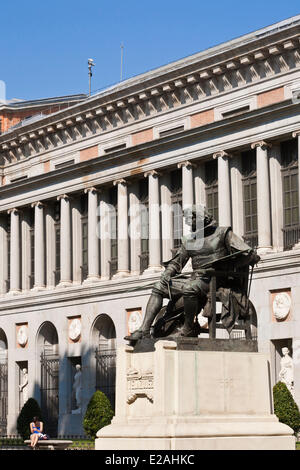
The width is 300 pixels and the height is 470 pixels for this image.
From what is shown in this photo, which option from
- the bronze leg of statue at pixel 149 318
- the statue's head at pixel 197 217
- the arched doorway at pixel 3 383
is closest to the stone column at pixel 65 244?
the arched doorway at pixel 3 383

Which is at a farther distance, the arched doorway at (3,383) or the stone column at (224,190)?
the arched doorway at (3,383)

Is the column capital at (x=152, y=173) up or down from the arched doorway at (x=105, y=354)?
up

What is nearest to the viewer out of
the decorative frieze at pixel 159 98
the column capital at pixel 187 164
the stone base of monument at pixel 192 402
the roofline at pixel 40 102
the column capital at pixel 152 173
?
the stone base of monument at pixel 192 402

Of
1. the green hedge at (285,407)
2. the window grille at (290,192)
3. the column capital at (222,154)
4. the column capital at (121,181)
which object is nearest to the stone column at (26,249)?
the column capital at (121,181)

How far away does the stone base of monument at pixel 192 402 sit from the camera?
19.4 metres

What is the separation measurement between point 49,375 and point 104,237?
8.57 meters

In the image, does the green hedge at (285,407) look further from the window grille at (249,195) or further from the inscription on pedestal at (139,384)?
the inscription on pedestal at (139,384)

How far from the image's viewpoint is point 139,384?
20328 millimetres

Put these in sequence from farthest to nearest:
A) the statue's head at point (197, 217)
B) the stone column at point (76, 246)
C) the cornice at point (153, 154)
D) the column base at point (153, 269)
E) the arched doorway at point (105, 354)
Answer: the stone column at point (76, 246) → the arched doorway at point (105, 354) → the column base at point (153, 269) → the cornice at point (153, 154) → the statue's head at point (197, 217)

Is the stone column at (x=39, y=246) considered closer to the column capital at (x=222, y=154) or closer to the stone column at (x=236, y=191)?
the column capital at (x=222, y=154)

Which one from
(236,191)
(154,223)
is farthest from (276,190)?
(154,223)

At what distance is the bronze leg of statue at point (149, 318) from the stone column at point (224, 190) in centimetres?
2528

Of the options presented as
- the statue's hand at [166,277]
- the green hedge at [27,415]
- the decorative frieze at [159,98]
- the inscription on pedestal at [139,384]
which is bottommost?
the green hedge at [27,415]

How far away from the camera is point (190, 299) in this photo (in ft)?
68.3
